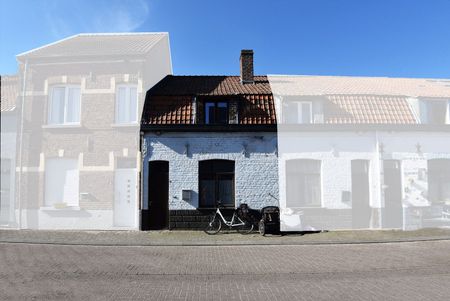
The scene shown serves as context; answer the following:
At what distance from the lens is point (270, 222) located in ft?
42.3

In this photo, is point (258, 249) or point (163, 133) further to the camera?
point (163, 133)

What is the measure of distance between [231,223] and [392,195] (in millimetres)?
7158

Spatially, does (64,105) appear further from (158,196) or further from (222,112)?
(222,112)

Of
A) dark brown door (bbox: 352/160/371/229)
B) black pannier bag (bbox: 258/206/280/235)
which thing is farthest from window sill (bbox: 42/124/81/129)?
dark brown door (bbox: 352/160/371/229)

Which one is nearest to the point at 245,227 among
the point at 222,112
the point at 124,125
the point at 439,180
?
the point at 222,112

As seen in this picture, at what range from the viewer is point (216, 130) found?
13.9 metres

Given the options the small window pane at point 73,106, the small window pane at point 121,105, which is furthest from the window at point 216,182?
the small window pane at point 73,106

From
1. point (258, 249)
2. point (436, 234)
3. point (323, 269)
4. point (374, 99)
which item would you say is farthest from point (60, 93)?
point (436, 234)

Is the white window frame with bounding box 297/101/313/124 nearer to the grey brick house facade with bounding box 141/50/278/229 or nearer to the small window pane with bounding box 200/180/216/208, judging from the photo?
the grey brick house facade with bounding box 141/50/278/229

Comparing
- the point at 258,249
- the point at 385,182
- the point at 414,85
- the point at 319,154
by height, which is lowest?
the point at 258,249

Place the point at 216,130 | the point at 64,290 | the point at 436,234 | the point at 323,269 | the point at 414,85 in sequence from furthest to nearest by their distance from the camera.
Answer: the point at 414,85 → the point at 216,130 → the point at 436,234 → the point at 323,269 → the point at 64,290

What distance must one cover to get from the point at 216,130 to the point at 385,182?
25.0 ft

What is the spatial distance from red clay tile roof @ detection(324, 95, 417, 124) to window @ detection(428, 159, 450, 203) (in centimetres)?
222

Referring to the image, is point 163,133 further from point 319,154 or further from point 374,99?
point 374,99
